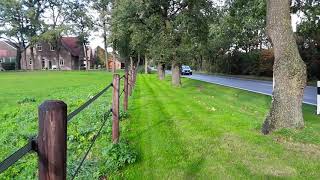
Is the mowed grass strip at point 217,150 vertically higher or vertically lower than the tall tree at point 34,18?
lower

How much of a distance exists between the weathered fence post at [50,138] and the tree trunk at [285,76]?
22.8 ft

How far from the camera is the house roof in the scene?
96.8 m

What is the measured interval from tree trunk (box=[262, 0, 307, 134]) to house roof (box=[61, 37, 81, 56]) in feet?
291

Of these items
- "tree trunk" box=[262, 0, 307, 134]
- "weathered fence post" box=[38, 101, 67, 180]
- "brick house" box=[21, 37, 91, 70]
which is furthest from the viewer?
"brick house" box=[21, 37, 91, 70]

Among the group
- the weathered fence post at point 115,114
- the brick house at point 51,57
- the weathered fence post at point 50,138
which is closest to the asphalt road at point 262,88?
the weathered fence post at point 115,114

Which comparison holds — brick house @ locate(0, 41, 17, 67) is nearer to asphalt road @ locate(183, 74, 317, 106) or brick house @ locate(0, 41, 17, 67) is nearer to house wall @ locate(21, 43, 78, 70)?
house wall @ locate(21, 43, 78, 70)

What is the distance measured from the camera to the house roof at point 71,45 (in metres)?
96.8

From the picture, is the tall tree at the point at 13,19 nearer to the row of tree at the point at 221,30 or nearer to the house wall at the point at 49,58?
the house wall at the point at 49,58

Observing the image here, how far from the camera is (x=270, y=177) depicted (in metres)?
5.88

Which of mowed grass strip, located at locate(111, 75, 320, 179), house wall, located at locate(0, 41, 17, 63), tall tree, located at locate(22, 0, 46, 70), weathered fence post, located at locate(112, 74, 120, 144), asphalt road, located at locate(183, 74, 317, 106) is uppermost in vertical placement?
tall tree, located at locate(22, 0, 46, 70)

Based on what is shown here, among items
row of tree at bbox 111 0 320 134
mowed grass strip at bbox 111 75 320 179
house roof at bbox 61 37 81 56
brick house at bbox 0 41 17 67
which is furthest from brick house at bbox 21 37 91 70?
mowed grass strip at bbox 111 75 320 179

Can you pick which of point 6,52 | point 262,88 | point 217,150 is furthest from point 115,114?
point 6,52

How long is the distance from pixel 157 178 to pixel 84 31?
82.9 metres

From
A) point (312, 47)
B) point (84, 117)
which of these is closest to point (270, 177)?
point (84, 117)
